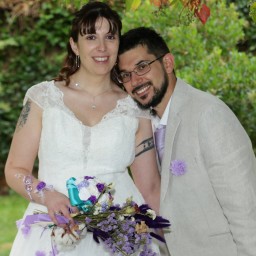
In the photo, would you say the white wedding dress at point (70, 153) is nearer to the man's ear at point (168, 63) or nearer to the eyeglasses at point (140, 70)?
the eyeglasses at point (140, 70)

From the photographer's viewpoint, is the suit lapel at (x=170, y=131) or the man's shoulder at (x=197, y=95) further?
the suit lapel at (x=170, y=131)

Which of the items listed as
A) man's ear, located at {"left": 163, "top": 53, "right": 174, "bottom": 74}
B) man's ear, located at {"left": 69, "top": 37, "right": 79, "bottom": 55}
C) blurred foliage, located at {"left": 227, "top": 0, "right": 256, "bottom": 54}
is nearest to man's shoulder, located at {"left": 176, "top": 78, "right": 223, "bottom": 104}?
man's ear, located at {"left": 163, "top": 53, "right": 174, "bottom": 74}

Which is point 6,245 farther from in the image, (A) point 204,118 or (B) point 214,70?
(A) point 204,118

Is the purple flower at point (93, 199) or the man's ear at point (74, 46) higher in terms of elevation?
the man's ear at point (74, 46)

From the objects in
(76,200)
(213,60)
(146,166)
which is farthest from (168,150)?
(213,60)

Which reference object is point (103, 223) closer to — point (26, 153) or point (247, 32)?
point (26, 153)

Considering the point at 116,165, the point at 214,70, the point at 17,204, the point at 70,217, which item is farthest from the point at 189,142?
the point at 17,204

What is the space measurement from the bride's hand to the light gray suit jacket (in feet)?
1.83

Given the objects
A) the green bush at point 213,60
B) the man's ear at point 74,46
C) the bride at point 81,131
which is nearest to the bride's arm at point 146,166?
the bride at point 81,131

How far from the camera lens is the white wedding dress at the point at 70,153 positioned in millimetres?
4199

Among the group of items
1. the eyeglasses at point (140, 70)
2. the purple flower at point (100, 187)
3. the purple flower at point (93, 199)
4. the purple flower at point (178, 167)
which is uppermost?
the eyeglasses at point (140, 70)

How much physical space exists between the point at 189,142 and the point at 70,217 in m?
0.73

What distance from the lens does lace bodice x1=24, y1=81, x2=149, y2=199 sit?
13.9ft

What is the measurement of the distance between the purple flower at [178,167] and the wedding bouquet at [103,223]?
294 mm
